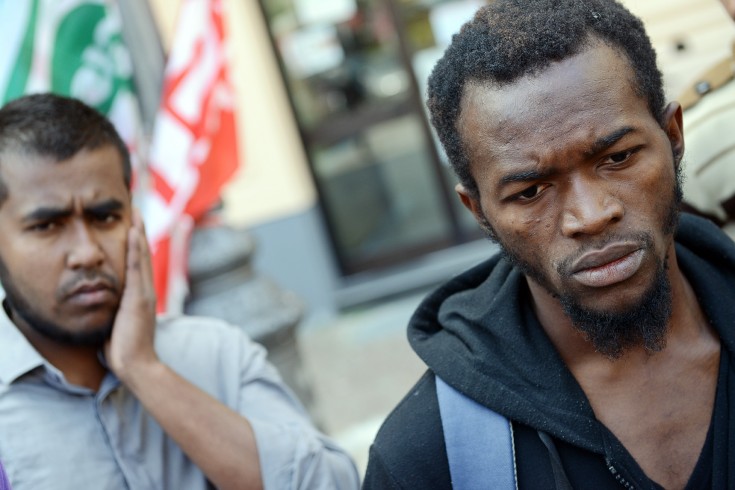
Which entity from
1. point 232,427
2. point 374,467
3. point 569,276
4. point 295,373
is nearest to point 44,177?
point 232,427

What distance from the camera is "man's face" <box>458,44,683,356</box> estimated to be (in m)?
1.77

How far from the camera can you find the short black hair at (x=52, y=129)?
→ 2535 mm

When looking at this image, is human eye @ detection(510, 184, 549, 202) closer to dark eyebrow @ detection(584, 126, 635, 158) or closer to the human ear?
dark eyebrow @ detection(584, 126, 635, 158)

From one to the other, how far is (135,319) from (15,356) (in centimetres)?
32

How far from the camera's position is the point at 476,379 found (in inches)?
75.7

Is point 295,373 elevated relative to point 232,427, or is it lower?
lower

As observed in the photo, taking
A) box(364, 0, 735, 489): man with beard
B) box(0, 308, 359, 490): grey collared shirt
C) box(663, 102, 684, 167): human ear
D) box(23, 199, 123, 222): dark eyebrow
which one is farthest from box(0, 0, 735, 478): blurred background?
box(663, 102, 684, 167): human ear

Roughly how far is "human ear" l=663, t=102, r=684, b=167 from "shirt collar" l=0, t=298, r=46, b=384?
1644mm

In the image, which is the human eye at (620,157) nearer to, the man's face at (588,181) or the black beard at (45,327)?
the man's face at (588,181)

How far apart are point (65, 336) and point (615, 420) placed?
1443 mm

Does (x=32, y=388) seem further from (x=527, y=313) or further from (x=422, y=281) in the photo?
(x=422, y=281)

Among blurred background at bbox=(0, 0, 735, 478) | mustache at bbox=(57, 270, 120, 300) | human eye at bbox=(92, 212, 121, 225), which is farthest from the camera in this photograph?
blurred background at bbox=(0, 0, 735, 478)

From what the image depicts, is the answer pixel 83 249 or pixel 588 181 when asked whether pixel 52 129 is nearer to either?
pixel 83 249

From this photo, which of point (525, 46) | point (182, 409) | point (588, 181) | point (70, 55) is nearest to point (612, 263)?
point (588, 181)
